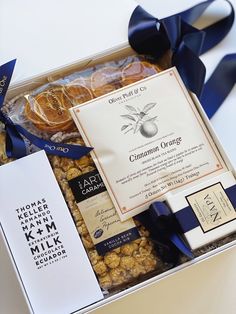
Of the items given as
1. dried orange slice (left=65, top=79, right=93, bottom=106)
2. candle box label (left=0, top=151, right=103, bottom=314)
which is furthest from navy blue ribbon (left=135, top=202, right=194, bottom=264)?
dried orange slice (left=65, top=79, right=93, bottom=106)

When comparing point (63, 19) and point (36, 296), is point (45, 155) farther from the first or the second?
point (63, 19)

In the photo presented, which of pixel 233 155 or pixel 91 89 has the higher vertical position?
pixel 91 89

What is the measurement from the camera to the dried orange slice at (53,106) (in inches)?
30.7

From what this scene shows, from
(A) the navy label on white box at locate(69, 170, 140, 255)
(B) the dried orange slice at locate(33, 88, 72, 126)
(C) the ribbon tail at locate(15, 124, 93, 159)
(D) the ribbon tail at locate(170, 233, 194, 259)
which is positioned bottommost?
(D) the ribbon tail at locate(170, 233, 194, 259)

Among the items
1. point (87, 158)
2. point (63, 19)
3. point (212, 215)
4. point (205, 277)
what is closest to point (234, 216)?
point (212, 215)

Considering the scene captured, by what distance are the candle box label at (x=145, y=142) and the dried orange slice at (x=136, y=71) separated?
3 cm

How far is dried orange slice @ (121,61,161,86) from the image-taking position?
32.1 inches

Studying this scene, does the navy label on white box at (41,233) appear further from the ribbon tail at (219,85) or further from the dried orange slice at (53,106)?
the ribbon tail at (219,85)

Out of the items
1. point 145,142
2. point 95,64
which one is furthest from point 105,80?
point 145,142

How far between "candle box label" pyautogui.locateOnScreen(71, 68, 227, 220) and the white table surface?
136 mm

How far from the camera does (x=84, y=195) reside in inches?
29.5

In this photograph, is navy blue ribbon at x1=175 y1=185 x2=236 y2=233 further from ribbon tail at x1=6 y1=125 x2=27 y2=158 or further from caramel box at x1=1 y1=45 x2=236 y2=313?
ribbon tail at x1=6 y1=125 x2=27 y2=158

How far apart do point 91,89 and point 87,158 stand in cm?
13

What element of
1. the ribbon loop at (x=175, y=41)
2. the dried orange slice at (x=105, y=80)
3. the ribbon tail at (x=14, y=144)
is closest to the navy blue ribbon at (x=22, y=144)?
the ribbon tail at (x=14, y=144)
